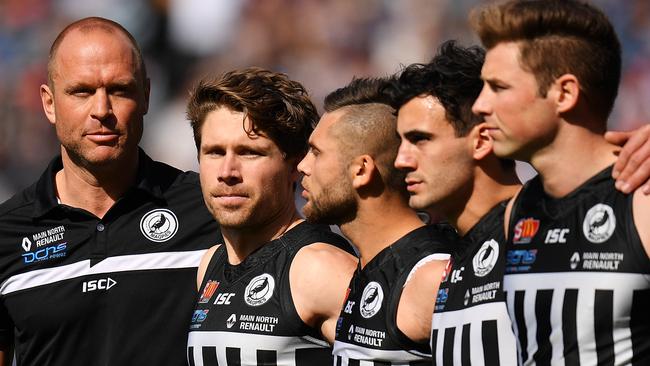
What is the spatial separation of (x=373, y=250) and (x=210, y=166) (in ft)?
2.93

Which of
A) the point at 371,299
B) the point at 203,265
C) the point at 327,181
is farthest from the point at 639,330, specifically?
the point at 203,265

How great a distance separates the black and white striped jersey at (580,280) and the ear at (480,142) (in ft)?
1.09

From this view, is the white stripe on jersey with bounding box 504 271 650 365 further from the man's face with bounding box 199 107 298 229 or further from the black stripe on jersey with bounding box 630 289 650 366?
the man's face with bounding box 199 107 298 229

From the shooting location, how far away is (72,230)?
18.8 ft

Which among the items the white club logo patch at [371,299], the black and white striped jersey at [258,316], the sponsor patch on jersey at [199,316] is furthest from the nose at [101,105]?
the white club logo patch at [371,299]

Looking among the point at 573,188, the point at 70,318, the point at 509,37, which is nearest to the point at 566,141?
the point at 573,188

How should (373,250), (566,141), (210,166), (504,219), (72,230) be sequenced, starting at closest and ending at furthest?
(566,141) < (504,219) < (373,250) < (210,166) < (72,230)

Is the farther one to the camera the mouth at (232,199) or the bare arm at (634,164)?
the mouth at (232,199)

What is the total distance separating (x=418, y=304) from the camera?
4.42 m

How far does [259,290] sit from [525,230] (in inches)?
53.4

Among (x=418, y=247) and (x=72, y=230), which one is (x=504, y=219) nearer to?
(x=418, y=247)

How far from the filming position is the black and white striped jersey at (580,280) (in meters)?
3.62

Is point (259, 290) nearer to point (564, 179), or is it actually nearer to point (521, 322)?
point (521, 322)

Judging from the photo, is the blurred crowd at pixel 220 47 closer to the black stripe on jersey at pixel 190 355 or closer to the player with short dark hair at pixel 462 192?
the black stripe on jersey at pixel 190 355
